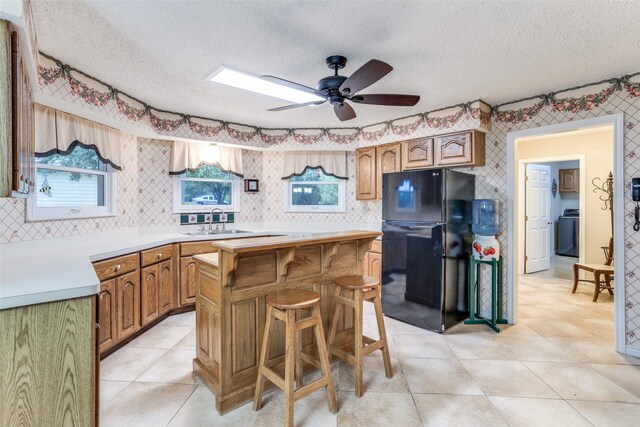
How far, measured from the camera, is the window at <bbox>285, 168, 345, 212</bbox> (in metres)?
4.81

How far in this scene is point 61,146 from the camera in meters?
2.68

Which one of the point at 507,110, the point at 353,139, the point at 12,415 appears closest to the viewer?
the point at 12,415

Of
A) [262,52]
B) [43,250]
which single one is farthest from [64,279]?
[262,52]

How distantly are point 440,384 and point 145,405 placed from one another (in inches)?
77.3

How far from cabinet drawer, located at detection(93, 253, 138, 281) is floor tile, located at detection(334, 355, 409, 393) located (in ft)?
6.50

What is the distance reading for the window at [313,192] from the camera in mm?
4812

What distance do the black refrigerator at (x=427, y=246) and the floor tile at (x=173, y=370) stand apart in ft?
6.91

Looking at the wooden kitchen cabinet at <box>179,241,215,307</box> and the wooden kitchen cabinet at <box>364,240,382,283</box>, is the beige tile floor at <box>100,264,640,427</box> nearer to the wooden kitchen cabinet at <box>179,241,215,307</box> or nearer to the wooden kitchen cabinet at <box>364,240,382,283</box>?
the wooden kitchen cabinet at <box>179,241,215,307</box>

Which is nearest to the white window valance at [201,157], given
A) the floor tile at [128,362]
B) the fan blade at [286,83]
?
the floor tile at [128,362]

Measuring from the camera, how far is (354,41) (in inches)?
82.1

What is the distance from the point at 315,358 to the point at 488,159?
2810mm

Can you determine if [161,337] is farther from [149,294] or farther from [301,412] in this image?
[301,412]

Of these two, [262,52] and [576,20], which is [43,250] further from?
[576,20]

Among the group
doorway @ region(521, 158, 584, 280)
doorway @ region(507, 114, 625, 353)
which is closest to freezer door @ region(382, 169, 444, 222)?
doorway @ region(507, 114, 625, 353)
